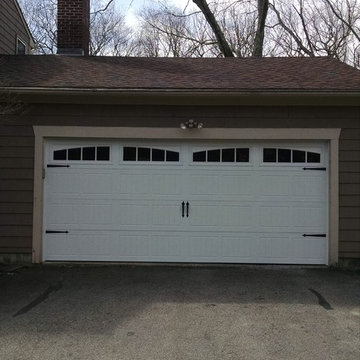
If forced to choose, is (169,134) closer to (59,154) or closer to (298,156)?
(59,154)

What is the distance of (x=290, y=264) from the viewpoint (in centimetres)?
941

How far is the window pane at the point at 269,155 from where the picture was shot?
9492 millimetres

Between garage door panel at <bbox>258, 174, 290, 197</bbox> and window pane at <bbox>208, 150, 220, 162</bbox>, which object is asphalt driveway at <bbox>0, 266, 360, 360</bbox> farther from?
window pane at <bbox>208, 150, 220, 162</bbox>

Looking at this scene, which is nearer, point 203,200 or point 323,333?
point 323,333

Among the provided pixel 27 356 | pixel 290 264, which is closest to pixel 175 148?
pixel 290 264

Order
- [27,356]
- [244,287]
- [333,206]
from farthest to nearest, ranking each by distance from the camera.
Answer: [333,206] → [244,287] → [27,356]

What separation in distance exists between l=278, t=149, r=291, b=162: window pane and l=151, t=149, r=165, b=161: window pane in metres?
2.13

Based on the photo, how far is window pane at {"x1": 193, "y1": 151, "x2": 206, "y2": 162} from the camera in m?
9.50

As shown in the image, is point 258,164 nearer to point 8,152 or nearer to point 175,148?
point 175,148

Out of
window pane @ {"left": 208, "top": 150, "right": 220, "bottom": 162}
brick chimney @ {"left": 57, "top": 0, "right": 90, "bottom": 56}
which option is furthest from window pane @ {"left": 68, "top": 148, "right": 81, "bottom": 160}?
brick chimney @ {"left": 57, "top": 0, "right": 90, "bottom": 56}

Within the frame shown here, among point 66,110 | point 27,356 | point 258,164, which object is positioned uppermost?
point 66,110

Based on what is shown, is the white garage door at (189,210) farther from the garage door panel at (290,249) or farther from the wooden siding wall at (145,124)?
the wooden siding wall at (145,124)

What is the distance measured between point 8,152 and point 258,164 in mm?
4515

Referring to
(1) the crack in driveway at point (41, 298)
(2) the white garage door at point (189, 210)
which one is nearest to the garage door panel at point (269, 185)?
(2) the white garage door at point (189, 210)
